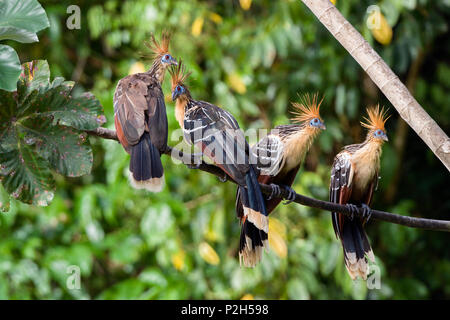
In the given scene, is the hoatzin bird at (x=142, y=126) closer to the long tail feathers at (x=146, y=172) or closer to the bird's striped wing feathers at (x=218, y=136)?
the long tail feathers at (x=146, y=172)

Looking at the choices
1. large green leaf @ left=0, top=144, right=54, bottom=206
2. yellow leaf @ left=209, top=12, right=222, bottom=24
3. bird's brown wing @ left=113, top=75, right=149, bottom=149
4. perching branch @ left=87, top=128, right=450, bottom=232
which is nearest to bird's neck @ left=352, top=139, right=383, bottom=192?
perching branch @ left=87, top=128, right=450, bottom=232

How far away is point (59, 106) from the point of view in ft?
6.13

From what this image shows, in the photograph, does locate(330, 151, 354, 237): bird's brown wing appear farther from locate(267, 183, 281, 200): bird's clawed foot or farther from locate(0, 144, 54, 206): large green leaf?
locate(0, 144, 54, 206): large green leaf

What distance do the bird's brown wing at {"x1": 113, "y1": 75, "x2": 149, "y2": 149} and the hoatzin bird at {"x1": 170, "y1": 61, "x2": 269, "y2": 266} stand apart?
194mm

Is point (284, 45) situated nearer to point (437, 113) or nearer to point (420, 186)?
point (437, 113)

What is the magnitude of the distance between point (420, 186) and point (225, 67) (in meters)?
2.14

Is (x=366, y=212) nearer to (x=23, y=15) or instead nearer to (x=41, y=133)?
(x=41, y=133)

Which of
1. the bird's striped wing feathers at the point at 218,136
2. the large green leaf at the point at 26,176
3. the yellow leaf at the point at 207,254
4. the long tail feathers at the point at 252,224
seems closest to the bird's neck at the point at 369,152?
the long tail feathers at the point at 252,224

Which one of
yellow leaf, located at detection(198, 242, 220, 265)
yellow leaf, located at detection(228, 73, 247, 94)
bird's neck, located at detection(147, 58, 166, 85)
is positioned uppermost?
yellow leaf, located at detection(228, 73, 247, 94)

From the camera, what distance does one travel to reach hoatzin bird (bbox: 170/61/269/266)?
2074 millimetres

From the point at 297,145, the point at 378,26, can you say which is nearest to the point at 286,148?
the point at 297,145

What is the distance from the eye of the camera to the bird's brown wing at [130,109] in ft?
7.02

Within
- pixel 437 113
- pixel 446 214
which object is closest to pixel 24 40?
pixel 437 113

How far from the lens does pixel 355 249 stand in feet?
8.62
